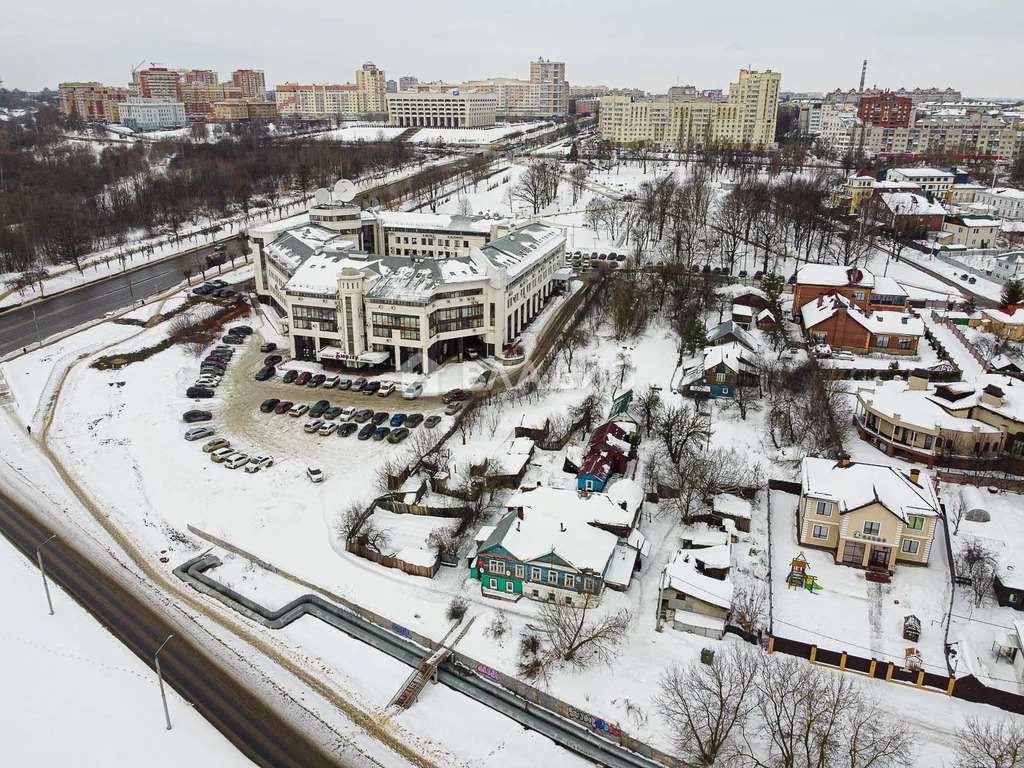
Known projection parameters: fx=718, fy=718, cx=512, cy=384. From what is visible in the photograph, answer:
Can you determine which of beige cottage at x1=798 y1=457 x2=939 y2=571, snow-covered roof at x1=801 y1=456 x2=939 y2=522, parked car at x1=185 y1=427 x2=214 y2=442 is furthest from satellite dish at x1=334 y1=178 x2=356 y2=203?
beige cottage at x1=798 y1=457 x2=939 y2=571

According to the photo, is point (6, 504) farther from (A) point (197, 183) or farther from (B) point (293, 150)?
(B) point (293, 150)

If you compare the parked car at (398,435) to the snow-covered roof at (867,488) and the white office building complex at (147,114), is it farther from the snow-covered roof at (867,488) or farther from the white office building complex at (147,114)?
the white office building complex at (147,114)

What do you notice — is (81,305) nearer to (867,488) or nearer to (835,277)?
(835,277)

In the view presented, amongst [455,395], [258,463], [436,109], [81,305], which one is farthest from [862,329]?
[436,109]

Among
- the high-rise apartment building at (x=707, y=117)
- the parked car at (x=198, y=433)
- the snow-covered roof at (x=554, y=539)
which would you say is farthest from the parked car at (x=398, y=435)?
the high-rise apartment building at (x=707, y=117)

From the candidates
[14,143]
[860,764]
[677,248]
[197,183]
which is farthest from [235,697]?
[14,143]

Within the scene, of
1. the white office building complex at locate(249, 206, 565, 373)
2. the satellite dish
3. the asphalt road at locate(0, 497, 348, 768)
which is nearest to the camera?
the asphalt road at locate(0, 497, 348, 768)

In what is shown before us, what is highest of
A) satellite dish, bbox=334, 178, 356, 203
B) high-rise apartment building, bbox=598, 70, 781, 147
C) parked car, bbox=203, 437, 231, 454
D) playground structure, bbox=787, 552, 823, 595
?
high-rise apartment building, bbox=598, 70, 781, 147

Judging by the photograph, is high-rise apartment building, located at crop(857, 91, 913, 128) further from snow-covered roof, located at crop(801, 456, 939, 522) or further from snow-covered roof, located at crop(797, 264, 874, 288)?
snow-covered roof, located at crop(801, 456, 939, 522)
